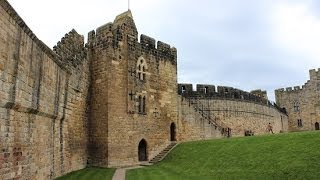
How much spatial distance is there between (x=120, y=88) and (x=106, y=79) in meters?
0.93

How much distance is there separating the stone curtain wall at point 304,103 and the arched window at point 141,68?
35.1m

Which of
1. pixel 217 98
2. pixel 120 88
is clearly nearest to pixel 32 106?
pixel 120 88

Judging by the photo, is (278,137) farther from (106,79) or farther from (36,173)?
(36,173)

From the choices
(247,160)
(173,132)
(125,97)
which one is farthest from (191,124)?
(247,160)

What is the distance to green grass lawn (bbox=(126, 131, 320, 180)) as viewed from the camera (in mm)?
13852

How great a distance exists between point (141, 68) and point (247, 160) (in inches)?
350

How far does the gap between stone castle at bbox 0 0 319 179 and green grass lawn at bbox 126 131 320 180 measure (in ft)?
8.84

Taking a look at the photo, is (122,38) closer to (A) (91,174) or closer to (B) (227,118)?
(A) (91,174)

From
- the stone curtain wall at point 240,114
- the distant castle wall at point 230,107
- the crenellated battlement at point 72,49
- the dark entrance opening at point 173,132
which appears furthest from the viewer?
the stone curtain wall at point 240,114

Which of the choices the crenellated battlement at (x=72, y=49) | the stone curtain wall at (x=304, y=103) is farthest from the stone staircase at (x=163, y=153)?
the stone curtain wall at (x=304, y=103)

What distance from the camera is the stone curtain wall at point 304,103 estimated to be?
49844 mm

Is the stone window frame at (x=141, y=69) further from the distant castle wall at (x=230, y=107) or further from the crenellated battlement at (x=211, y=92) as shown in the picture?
the crenellated battlement at (x=211, y=92)

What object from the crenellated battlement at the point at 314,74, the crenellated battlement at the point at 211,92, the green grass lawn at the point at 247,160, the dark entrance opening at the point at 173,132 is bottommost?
the green grass lawn at the point at 247,160

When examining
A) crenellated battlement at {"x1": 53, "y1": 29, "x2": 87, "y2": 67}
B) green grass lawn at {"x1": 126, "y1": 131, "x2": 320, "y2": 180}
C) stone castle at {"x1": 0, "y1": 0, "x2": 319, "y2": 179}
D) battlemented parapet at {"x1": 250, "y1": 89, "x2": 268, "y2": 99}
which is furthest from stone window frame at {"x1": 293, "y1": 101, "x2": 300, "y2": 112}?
crenellated battlement at {"x1": 53, "y1": 29, "x2": 87, "y2": 67}
